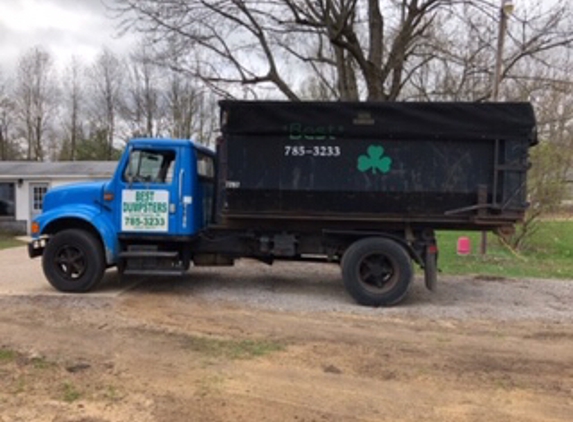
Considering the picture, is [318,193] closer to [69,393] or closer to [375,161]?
[375,161]

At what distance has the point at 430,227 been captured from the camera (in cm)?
812

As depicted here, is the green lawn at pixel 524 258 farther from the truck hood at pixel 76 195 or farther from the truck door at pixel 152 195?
the truck hood at pixel 76 195

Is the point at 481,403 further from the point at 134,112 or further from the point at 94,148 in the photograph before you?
the point at 134,112

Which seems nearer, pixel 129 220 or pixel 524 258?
pixel 129 220

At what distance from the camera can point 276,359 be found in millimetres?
5559

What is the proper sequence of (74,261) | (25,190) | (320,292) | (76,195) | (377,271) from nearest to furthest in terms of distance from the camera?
(377,271) < (74,261) < (76,195) < (320,292) < (25,190)

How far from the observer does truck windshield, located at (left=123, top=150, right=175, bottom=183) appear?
846 cm

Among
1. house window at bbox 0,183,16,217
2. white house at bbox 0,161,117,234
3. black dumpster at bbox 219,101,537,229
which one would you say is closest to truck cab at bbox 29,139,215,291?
black dumpster at bbox 219,101,537,229

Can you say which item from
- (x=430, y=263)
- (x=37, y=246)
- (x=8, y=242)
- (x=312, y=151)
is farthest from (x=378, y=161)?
Answer: (x=8, y=242)

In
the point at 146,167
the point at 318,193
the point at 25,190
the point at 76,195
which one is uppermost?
the point at 146,167

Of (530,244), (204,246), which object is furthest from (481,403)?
(530,244)

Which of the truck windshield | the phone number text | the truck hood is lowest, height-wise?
the truck hood

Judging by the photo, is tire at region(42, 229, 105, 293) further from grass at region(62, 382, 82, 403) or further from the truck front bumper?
grass at region(62, 382, 82, 403)

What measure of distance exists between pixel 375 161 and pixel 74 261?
16.0ft
